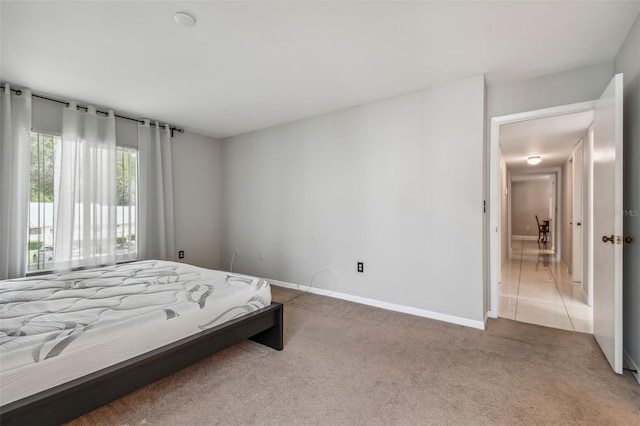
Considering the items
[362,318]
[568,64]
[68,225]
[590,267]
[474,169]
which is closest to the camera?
[568,64]

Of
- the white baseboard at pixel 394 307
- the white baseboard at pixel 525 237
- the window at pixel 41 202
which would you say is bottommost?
the white baseboard at pixel 394 307

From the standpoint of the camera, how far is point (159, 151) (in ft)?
13.5

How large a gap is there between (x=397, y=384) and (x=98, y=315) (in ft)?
6.07

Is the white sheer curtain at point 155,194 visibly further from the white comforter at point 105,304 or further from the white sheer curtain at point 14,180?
the white comforter at point 105,304

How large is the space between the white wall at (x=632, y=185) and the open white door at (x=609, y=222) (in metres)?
0.11

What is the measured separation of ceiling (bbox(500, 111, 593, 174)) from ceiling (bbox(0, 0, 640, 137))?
1167 millimetres

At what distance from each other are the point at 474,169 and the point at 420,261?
1.08 metres

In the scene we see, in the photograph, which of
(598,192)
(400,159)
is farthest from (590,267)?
(400,159)

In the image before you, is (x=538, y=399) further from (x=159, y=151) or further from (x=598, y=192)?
(x=159, y=151)

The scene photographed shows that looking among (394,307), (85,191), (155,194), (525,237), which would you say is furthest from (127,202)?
(525,237)

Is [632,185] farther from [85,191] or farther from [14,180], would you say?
[14,180]

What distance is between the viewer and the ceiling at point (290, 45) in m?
1.86

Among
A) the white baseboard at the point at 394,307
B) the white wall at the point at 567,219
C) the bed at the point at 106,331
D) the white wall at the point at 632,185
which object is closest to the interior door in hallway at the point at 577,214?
the white wall at the point at 567,219

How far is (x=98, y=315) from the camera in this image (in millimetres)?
1634
